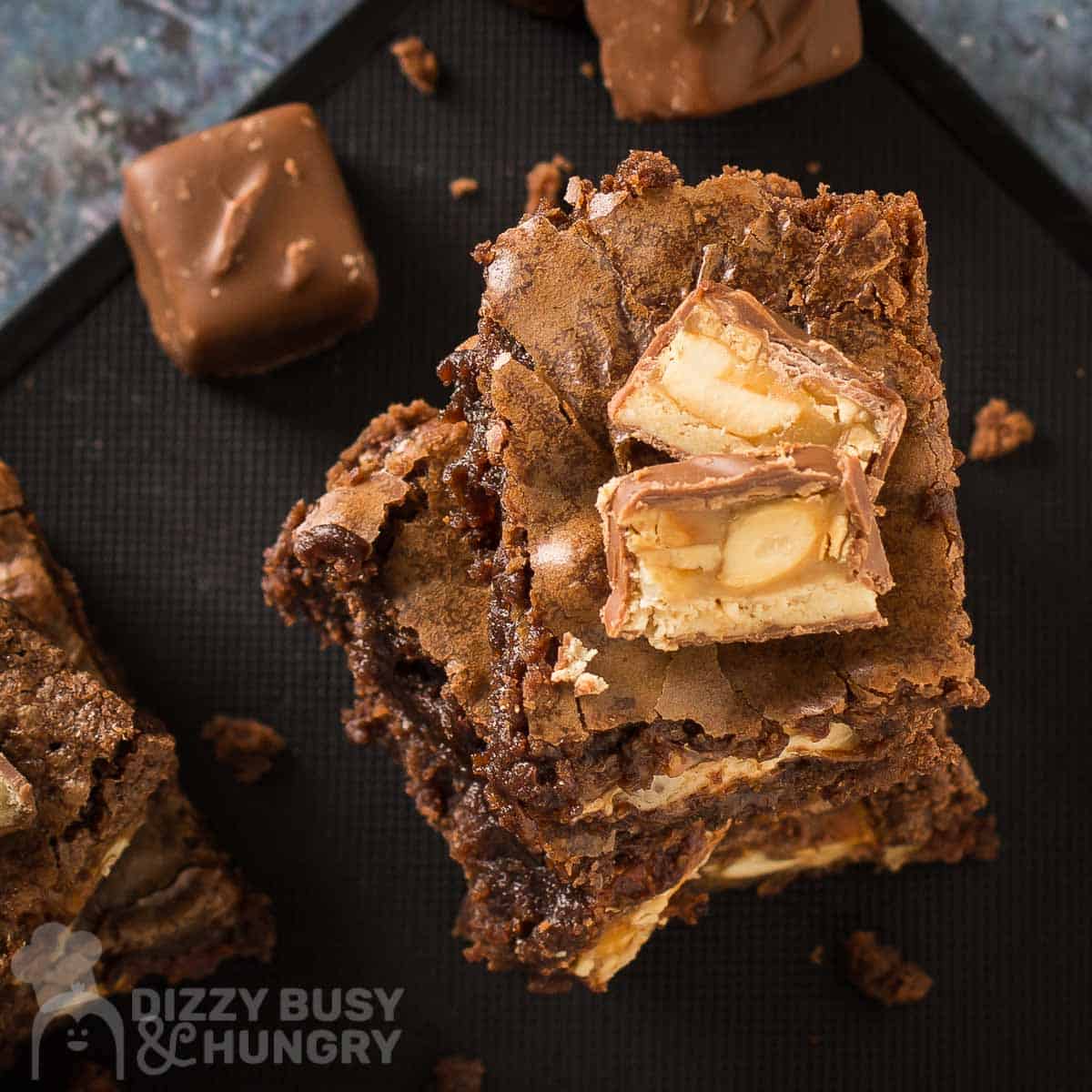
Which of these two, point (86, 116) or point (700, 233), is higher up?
point (700, 233)

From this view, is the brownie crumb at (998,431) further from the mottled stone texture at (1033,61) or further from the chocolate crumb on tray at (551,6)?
the chocolate crumb on tray at (551,6)

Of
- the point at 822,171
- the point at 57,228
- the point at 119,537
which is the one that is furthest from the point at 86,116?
the point at 822,171

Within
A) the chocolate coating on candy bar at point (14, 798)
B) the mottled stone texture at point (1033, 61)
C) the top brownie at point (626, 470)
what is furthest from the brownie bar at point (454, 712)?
the mottled stone texture at point (1033, 61)

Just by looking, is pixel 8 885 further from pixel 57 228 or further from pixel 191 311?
pixel 57 228

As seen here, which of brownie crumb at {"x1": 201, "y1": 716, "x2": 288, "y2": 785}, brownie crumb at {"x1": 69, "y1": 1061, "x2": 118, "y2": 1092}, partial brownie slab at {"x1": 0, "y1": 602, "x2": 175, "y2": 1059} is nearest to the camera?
partial brownie slab at {"x1": 0, "y1": 602, "x2": 175, "y2": 1059}

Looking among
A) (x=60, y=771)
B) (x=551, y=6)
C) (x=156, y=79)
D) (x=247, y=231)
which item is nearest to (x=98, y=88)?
(x=156, y=79)
